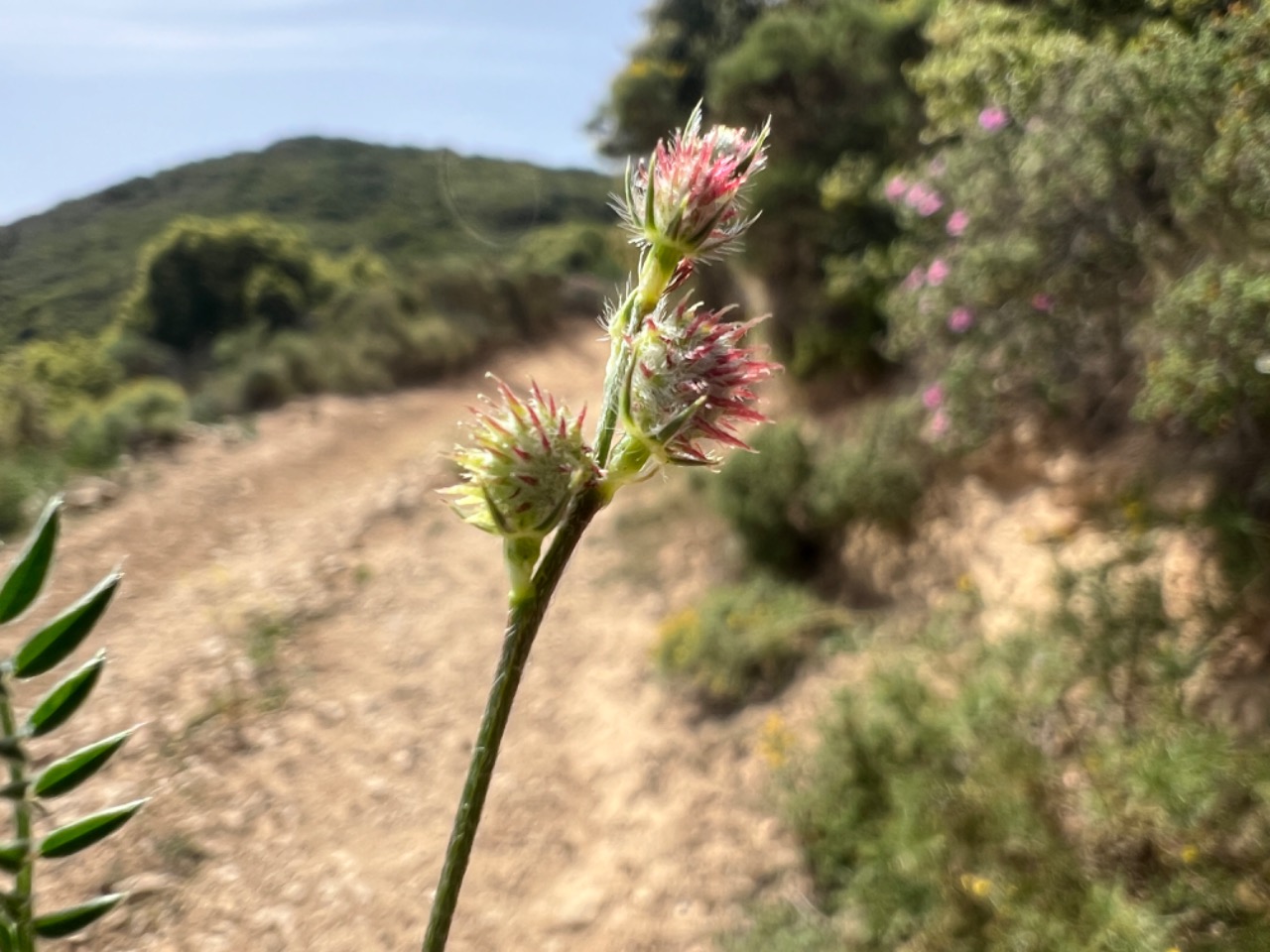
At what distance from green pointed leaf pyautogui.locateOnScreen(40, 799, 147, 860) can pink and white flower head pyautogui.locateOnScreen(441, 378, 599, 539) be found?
48cm

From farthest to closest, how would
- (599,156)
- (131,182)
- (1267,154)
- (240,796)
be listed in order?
(599,156)
(131,182)
(240,796)
(1267,154)

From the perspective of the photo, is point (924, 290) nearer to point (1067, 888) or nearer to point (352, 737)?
point (1067, 888)

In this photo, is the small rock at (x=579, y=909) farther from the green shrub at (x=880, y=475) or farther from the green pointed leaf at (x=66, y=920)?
the green shrub at (x=880, y=475)

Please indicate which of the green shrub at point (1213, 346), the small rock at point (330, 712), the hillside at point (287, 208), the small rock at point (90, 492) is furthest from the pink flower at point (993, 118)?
the small rock at point (90, 492)

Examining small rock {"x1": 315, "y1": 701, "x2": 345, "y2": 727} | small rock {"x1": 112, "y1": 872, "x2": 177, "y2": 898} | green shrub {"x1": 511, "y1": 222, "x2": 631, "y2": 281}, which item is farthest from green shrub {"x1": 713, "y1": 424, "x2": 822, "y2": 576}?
green shrub {"x1": 511, "y1": 222, "x2": 631, "y2": 281}

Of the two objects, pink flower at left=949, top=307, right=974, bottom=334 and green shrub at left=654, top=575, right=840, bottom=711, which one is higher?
pink flower at left=949, top=307, right=974, bottom=334

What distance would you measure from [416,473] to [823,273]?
4.12 meters

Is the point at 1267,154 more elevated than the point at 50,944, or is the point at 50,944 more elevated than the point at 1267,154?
the point at 1267,154

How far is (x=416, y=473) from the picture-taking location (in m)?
7.68

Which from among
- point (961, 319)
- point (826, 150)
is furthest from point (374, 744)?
point (826, 150)

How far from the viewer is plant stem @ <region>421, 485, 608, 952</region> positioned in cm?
80

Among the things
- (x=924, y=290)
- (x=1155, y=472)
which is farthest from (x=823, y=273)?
(x=1155, y=472)

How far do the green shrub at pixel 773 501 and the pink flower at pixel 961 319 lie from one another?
64.5 inches

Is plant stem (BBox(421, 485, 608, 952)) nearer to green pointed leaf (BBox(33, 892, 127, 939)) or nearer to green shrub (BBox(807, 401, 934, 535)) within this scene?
green pointed leaf (BBox(33, 892, 127, 939))
